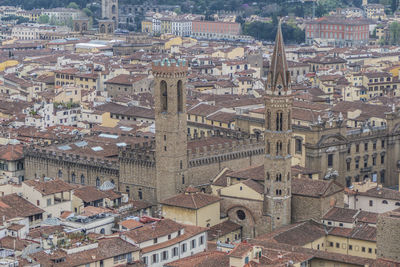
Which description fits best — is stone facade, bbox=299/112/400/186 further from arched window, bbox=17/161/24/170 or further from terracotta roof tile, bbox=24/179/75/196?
arched window, bbox=17/161/24/170

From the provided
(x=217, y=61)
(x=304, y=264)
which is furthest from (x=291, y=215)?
(x=217, y=61)

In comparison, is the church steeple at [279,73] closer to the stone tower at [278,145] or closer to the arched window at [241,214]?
the stone tower at [278,145]

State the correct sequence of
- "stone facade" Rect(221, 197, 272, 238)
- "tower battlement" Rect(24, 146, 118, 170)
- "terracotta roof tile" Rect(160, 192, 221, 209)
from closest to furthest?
"terracotta roof tile" Rect(160, 192, 221, 209) < "stone facade" Rect(221, 197, 272, 238) < "tower battlement" Rect(24, 146, 118, 170)

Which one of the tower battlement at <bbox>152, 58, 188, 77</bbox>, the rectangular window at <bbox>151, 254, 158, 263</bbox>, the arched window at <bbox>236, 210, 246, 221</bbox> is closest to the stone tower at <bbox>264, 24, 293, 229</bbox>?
the arched window at <bbox>236, 210, 246, 221</bbox>

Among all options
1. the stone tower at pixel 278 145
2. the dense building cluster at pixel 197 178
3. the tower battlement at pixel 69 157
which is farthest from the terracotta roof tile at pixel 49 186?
the stone tower at pixel 278 145

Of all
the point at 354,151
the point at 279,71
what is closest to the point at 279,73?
the point at 279,71

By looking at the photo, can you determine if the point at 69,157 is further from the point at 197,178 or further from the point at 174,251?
the point at 174,251
